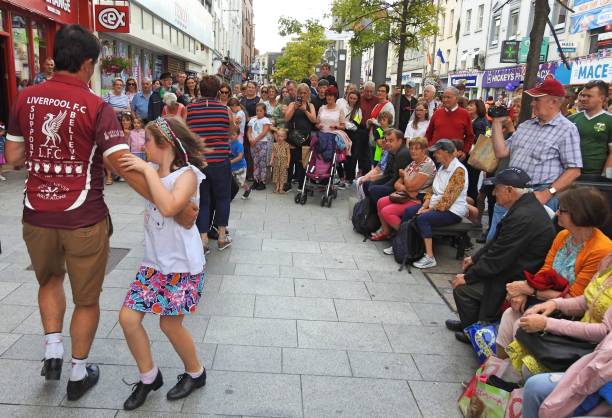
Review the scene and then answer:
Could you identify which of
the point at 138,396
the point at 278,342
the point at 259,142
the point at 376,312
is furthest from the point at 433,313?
the point at 259,142

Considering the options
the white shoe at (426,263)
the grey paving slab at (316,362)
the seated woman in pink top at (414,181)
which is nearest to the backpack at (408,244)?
the white shoe at (426,263)

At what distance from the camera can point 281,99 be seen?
37.1 ft

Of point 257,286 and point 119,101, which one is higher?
point 119,101

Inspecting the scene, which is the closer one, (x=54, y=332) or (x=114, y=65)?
(x=54, y=332)

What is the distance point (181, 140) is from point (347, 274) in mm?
3063

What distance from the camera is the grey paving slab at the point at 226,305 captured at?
167 inches

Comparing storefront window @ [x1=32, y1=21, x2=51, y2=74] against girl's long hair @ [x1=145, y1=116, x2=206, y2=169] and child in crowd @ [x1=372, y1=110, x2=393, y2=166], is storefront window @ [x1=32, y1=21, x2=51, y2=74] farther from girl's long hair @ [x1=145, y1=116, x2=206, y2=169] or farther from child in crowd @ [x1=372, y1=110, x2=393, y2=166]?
girl's long hair @ [x1=145, y1=116, x2=206, y2=169]

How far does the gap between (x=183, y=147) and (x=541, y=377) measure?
2116 mm

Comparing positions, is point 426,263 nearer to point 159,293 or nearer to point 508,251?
point 508,251

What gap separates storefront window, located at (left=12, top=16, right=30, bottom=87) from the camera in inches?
400

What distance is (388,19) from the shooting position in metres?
11.7

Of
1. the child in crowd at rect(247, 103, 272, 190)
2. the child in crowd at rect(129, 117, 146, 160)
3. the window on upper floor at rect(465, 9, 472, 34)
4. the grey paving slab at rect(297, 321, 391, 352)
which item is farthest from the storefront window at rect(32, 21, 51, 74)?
the window on upper floor at rect(465, 9, 472, 34)

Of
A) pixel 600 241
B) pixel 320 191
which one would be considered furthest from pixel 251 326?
pixel 320 191

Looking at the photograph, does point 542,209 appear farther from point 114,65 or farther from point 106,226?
point 114,65
